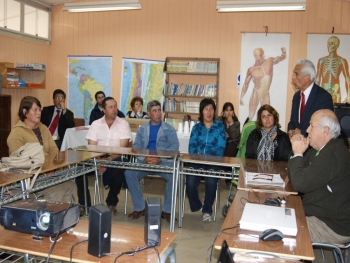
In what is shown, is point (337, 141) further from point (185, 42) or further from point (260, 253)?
point (185, 42)

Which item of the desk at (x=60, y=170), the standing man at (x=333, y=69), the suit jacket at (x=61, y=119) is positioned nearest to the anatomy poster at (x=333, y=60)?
the standing man at (x=333, y=69)

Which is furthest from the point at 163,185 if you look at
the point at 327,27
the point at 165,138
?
the point at 327,27

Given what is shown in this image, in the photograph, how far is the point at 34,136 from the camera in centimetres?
379

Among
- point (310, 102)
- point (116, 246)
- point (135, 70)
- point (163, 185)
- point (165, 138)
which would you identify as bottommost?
point (163, 185)

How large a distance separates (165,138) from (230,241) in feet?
9.40

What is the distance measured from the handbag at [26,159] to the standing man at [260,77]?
4.98 metres

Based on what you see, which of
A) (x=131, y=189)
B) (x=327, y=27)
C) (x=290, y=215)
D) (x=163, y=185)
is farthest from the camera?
(x=327, y=27)

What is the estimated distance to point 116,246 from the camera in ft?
6.03

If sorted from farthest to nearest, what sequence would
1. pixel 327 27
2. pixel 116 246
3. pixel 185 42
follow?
pixel 185 42 < pixel 327 27 < pixel 116 246

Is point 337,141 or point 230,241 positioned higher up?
point 337,141

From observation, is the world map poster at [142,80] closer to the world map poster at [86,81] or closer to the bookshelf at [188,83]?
the bookshelf at [188,83]

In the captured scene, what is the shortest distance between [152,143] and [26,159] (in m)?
1.78

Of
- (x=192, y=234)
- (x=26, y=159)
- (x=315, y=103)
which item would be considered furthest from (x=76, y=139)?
(x=315, y=103)

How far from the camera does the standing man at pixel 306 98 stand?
3783mm
